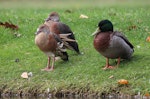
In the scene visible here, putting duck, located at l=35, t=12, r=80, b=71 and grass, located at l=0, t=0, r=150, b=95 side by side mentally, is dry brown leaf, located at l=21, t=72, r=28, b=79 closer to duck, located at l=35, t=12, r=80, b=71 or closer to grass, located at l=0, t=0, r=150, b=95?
grass, located at l=0, t=0, r=150, b=95

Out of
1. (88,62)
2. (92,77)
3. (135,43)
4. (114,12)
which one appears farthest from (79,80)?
(114,12)

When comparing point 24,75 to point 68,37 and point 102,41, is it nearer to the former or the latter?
point 68,37

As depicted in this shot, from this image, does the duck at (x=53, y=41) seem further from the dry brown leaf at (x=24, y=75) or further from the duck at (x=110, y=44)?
the duck at (x=110, y=44)

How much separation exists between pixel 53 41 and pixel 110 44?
4.22 ft

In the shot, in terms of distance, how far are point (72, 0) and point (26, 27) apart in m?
21.9

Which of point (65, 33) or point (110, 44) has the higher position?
point (65, 33)

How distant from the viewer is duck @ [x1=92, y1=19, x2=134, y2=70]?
1280 cm

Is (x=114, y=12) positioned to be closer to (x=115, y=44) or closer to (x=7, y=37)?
(x=7, y=37)

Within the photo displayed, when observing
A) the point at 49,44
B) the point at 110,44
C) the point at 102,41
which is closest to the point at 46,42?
the point at 49,44

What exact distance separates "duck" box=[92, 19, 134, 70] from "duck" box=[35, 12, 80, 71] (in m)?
0.91

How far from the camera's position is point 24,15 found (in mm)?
18703

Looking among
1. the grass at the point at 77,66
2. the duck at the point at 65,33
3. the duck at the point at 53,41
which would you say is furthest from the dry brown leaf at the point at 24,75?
the duck at the point at 65,33

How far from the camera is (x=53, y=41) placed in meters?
13.3

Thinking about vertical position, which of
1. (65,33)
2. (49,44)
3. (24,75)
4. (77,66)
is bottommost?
(24,75)
